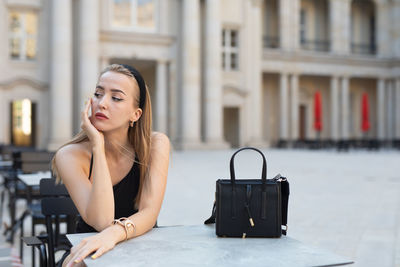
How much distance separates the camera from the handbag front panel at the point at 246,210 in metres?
2.44

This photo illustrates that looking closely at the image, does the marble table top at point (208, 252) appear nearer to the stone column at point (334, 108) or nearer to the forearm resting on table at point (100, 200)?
the forearm resting on table at point (100, 200)

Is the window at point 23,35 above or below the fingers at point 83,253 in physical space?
above

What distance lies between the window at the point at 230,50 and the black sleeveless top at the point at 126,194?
27746 millimetres

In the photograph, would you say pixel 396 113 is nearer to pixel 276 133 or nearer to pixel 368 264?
pixel 276 133

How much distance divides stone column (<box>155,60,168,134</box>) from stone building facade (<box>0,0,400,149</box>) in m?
0.06

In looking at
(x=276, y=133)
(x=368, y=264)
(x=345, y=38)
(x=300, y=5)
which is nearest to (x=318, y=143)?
(x=276, y=133)

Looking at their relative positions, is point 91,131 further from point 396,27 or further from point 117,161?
point 396,27

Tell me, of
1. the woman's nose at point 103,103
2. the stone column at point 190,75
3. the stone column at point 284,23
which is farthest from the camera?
the stone column at point 284,23

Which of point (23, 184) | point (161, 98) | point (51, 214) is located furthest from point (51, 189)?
point (161, 98)

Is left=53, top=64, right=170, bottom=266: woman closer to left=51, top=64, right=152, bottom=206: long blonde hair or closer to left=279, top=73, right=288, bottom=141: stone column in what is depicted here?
left=51, top=64, right=152, bottom=206: long blonde hair

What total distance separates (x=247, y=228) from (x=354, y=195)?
781cm

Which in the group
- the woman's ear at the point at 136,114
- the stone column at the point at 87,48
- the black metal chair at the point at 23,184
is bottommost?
the black metal chair at the point at 23,184

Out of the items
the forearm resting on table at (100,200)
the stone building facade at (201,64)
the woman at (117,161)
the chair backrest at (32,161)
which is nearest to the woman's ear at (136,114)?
the woman at (117,161)

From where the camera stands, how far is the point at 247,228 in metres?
2.46
